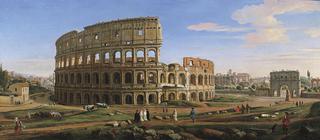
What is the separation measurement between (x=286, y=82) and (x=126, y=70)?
46.7 metres

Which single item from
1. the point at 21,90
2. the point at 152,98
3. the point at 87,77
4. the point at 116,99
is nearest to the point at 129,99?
the point at 116,99

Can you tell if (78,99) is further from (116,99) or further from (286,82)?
(286,82)

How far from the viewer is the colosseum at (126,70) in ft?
159

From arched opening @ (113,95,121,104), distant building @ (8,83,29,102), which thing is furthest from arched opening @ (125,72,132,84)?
distant building @ (8,83,29,102)

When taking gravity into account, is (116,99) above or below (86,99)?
above

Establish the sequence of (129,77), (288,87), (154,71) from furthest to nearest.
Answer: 1. (288,87)
2. (129,77)
3. (154,71)

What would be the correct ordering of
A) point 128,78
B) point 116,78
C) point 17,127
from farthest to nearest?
point 116,78
point 128,78
point 17,127

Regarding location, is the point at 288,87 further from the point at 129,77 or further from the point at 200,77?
the point at 129,77

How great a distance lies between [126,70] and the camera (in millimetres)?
48812

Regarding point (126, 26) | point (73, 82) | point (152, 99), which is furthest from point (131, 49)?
point (73, 82)

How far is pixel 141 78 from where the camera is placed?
174ft

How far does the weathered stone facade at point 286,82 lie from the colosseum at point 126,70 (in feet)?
92.2

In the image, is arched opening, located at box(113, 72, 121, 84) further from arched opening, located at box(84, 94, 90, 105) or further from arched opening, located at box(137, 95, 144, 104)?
arched opening, located at box(84, 94, 90, 105)

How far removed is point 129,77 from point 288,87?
146 feet
